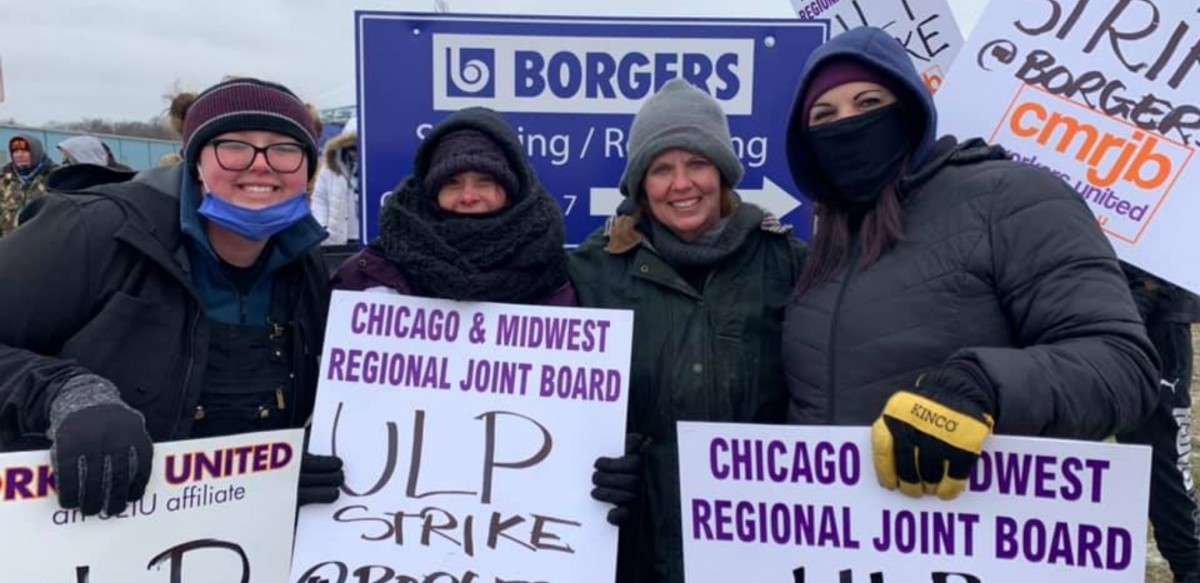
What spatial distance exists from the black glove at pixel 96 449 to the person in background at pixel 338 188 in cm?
503

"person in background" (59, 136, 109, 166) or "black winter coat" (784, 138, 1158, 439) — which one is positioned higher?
"person in background" (59, 136, 109, 166)

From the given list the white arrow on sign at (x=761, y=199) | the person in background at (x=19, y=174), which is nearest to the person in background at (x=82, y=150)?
the person in background at (x=19, y=174)

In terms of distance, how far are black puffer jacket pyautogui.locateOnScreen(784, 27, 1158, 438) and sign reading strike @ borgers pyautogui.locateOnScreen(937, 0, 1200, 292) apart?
627 millimetres

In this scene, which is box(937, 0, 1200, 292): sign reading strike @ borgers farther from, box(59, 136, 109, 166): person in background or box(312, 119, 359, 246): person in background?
box(59, 136, 109, 166): person in background

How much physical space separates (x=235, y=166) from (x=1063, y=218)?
6.08ft

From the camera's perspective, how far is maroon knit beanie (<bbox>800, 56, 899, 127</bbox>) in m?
1.93

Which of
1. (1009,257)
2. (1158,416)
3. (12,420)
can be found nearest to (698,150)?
(1009,257)

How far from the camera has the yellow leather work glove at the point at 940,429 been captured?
5.02 ft

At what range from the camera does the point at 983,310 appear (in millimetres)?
1744

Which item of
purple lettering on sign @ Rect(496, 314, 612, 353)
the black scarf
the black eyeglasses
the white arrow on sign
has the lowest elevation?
purple lettering on sign @ Rect(496, 314, 612, 353)

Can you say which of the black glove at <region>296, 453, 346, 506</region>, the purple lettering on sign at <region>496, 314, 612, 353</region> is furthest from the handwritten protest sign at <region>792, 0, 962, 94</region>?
the black glove at <region>296, 453, 346, 506</region>

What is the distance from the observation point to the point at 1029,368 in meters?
1.54

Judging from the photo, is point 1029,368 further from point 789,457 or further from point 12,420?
point 12,420

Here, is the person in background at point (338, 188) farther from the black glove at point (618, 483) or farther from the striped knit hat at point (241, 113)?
the black glove at point (618, 483)
